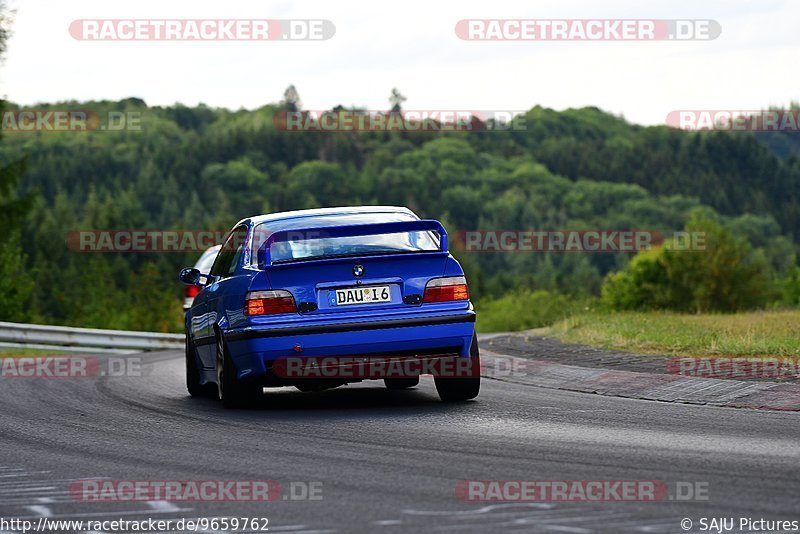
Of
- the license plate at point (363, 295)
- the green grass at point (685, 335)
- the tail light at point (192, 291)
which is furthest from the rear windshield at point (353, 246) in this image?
the tail light at point (192, 291)

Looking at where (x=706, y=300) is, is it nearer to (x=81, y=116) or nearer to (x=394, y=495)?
(x=81, y=116)

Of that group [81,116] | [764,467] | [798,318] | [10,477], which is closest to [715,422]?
[764,467]

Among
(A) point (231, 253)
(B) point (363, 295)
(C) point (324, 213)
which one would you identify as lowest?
(B) point (363, 295)

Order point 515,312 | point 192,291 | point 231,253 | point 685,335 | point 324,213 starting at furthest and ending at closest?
point 515,312, point 192,291, point 685,335, point 231,253, point 324,213

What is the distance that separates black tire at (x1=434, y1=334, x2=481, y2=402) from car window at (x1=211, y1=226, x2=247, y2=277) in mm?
2096

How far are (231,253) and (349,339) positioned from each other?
2.15 m

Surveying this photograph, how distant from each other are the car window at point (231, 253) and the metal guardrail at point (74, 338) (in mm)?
12782

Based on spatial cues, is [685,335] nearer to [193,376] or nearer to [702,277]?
[193,376]

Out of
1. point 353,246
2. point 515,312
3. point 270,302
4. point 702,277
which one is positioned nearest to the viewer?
point 270,302

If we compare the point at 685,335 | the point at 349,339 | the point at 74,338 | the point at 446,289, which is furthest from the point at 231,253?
the point at 74,338

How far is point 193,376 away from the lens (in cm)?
1334

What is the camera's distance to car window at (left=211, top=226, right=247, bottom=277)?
39.1ft

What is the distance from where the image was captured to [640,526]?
18.3 ft

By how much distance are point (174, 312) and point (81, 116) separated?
96.7 ft
